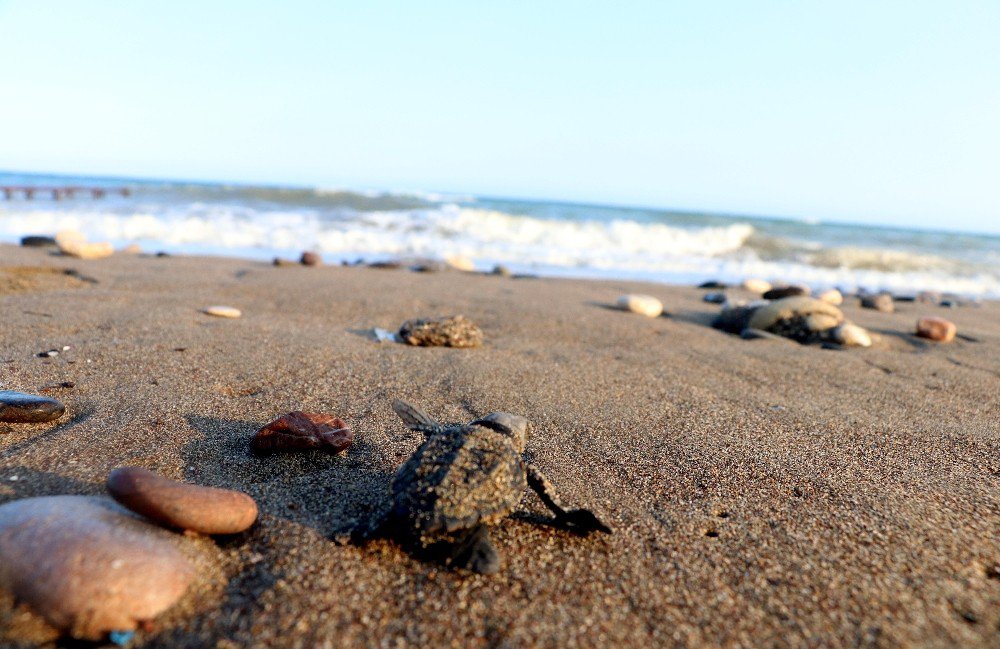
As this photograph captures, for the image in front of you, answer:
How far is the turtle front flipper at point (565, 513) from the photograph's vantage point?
156 cm

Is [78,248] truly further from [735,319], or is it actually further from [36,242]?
[735,319]

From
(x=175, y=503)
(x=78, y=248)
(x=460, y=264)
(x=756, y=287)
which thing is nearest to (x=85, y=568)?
(x=175, y=503)

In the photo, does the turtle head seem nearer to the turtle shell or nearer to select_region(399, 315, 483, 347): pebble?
the turtle shell

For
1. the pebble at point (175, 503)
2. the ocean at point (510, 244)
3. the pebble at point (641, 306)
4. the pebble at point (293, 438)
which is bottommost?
the ocean at point (510, 244)

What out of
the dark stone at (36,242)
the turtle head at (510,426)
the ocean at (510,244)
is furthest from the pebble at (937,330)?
the dark stone at (36,242)

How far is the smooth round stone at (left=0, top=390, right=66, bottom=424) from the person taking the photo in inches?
77.2

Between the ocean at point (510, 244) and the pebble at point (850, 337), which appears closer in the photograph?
the pebble at point (850, 337)

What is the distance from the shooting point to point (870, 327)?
4.95 m

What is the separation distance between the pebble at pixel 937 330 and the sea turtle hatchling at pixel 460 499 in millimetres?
4075

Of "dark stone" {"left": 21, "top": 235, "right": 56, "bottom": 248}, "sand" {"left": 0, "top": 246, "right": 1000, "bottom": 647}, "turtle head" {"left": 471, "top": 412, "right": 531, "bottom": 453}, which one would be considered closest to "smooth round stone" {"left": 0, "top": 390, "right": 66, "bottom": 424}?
"sand" {"left": 0, "top": 246, "right": 1000, "bottom": 647}

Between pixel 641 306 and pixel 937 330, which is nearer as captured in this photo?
pixel 937 330

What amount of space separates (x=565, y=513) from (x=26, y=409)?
5.81ft

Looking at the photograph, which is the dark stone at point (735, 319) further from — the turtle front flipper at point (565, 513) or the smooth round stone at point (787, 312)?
the turtle front flipper at point (565, 513)

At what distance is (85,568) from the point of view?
1.17m
